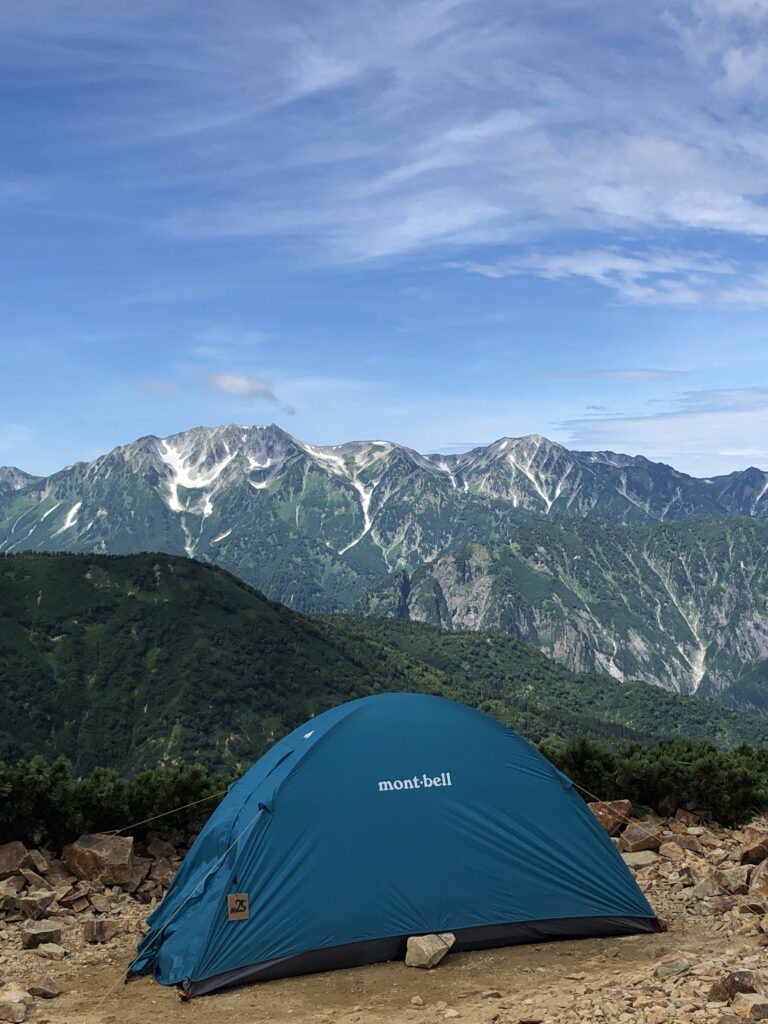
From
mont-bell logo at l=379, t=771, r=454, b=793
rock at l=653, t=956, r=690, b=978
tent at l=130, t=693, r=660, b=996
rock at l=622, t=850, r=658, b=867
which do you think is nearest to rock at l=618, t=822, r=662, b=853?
rock at l=622, t=850, r=658, b=867

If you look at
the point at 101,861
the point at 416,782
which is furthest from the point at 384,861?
the point at 101,861

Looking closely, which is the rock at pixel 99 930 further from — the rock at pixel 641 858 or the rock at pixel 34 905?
the rock at pixel 641 858

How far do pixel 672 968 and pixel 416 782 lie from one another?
5026 millimetres

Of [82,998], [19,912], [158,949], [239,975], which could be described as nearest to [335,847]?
[239,975]

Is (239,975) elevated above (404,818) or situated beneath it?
situated beneath

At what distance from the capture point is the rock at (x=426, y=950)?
13367mm

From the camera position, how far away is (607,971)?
500 inches

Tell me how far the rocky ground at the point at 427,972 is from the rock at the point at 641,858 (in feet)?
0.14

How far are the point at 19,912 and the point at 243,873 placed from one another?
5.18m

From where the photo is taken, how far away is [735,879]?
16.2 metres

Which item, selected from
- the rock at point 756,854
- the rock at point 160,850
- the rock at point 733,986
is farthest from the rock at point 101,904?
the rock at point 756,854

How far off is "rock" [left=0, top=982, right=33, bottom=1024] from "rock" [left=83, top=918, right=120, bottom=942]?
2299mm

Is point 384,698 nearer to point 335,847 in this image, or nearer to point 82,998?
point 335,847

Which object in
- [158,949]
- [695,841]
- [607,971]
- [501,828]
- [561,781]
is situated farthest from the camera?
[695,841]
